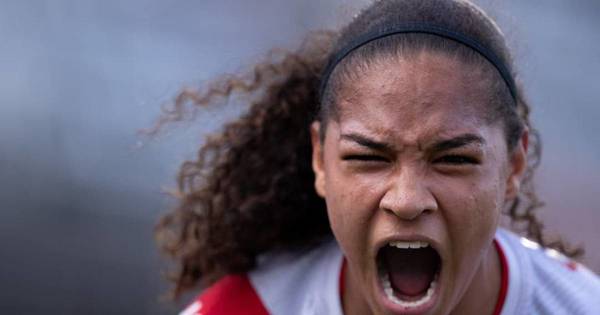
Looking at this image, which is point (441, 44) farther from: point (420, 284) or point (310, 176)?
point (310, 176)

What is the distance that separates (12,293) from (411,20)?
2.88 meters

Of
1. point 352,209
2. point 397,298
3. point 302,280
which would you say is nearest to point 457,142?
point 352,209

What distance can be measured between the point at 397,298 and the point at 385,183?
279 mm

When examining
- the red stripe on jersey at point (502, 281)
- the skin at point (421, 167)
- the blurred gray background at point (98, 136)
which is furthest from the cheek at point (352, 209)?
the blurred gray background at point (98, 136)

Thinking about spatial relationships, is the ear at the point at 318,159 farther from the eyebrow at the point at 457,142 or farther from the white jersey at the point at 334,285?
the eyebrow at the point at 457,142

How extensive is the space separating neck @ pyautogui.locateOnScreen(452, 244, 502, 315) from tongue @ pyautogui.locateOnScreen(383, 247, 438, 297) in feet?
0.54

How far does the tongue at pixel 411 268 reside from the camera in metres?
2.42

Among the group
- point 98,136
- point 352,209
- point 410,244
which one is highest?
point 98,136

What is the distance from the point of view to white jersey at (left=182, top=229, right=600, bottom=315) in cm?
255

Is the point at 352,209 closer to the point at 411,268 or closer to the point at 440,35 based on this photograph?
the point at 411,268

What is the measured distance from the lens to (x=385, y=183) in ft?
7.47

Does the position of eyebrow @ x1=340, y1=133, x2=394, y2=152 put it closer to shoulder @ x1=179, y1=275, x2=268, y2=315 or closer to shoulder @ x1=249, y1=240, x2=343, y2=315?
shoulder @ x1=249, y1=240, x2=343, y2=315

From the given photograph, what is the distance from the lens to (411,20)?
2361 mm

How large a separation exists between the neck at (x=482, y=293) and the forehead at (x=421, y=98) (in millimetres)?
450
